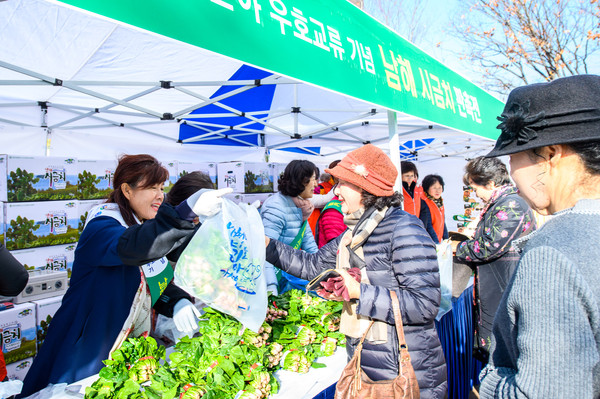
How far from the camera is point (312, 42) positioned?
199 cm

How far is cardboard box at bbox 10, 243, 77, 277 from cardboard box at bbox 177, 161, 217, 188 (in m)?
1.46

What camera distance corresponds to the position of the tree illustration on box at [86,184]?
3.37 meters

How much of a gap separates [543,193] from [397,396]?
41.5 inches

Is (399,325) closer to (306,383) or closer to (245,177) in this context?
(306,383)

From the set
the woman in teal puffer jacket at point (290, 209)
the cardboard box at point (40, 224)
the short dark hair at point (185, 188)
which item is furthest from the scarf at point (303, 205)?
the cardboard box at point (40, 224)

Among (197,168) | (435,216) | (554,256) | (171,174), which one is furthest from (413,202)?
(554,256)

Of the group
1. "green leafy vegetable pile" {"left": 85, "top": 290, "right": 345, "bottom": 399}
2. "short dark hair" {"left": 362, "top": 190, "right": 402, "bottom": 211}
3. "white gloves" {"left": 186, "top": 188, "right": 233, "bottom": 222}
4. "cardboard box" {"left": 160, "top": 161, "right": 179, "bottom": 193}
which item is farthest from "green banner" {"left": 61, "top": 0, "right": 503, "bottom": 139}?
"cardboard box" {"left": 160, "top": 161, "right": 179, "bottom": 193}

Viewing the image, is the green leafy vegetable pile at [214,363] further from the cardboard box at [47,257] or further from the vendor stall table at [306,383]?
the cardboard box at [47,257]

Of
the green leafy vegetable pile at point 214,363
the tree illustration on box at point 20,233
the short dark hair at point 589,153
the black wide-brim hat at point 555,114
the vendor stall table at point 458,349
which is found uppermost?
the black wide-brim hat at point 555,114

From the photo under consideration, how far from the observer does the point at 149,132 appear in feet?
18.0

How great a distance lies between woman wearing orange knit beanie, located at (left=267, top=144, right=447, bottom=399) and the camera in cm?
151

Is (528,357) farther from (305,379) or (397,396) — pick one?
(305,379)

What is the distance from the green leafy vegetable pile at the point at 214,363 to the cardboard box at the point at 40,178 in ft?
7.44

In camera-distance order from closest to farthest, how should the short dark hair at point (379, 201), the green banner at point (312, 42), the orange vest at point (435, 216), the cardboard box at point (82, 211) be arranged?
the green banner at point (312, 42)
the short dark hair at point (379, 201)
the cardboard box at point (82, 211)
the orange vest at point (435, 216)
